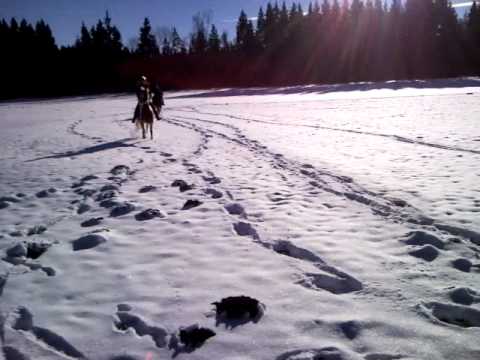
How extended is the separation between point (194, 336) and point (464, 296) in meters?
2.28

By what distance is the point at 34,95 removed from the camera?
62.2 meters

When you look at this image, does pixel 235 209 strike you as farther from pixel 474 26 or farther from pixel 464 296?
pixel 474 26

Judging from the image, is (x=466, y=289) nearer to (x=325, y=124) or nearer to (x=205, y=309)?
(x=205, y=309)

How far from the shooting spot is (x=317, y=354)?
2625 millimetres

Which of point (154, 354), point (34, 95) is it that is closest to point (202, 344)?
point (154, 354)

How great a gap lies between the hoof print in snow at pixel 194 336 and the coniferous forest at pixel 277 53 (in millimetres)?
57871

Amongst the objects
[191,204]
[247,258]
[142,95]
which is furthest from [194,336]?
[142,95]

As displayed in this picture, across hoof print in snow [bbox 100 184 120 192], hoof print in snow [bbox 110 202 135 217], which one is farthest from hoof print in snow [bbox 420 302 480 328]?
hoof print in snow [bbox 100 184 120 192]

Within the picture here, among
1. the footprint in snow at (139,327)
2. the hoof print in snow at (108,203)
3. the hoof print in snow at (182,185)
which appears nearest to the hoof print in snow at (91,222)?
the hoof print in snow at (108,203)

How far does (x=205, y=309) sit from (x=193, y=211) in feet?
8.24

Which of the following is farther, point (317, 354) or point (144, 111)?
point (144, 111)

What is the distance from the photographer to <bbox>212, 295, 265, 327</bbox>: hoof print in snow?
3031 millimetres

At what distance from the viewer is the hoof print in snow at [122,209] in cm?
559

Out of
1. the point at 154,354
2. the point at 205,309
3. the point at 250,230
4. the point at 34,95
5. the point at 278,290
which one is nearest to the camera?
the point at 154,354
